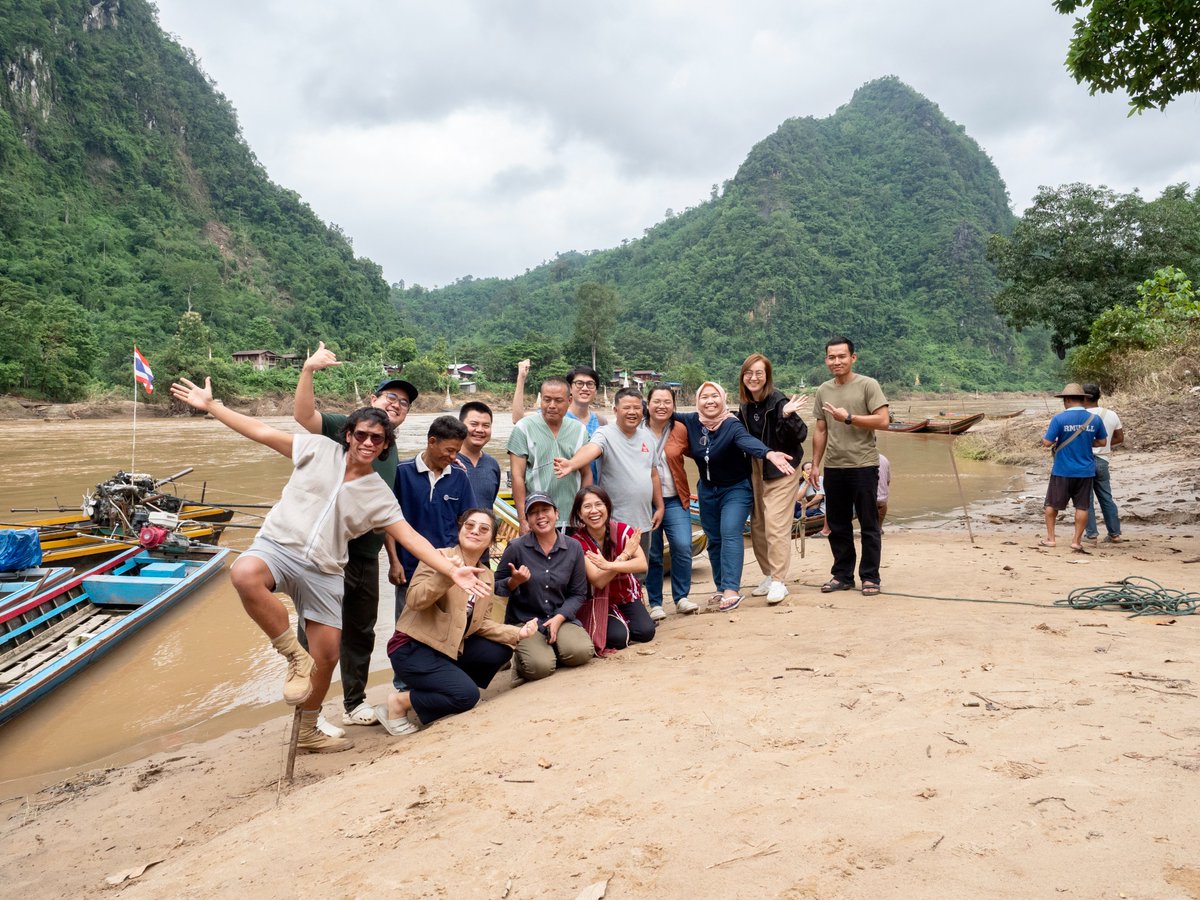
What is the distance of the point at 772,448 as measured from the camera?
511 centimetres

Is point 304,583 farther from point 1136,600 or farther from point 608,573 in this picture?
point 1136,600

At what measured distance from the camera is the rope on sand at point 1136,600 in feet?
14.2

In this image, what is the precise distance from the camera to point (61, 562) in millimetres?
7996

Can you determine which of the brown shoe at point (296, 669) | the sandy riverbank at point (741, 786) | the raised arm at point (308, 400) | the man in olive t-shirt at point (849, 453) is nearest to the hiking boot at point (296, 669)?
the brown shoe at point (296, 669)

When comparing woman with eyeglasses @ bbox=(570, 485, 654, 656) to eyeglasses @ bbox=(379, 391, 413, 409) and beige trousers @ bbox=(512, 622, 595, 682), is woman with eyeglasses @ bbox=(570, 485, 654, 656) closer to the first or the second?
beige trousers @ bbox=(512, 622, 595, 682)

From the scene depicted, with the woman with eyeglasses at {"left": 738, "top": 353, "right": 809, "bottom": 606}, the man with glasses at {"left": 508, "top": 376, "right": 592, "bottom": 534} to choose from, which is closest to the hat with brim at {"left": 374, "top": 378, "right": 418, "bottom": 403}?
the man with glasses at {"left": 508, "top": 376, "right": 592, "bottom": 534}

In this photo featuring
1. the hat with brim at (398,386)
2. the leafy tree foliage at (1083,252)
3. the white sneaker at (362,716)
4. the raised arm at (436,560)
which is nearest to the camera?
the raised arm at (436,560)

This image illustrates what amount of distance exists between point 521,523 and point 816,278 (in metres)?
93.5

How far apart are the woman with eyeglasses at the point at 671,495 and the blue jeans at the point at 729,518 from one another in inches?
7.3

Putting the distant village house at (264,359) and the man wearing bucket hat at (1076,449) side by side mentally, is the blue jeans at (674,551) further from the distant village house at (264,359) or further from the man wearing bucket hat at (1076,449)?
the distant village house at (264,359)

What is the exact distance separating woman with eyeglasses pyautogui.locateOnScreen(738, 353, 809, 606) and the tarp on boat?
675cm

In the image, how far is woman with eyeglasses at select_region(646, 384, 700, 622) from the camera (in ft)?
16.8

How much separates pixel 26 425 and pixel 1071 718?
137 ft

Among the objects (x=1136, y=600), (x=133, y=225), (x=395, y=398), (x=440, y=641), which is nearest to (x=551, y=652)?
(x=440, y=641)
